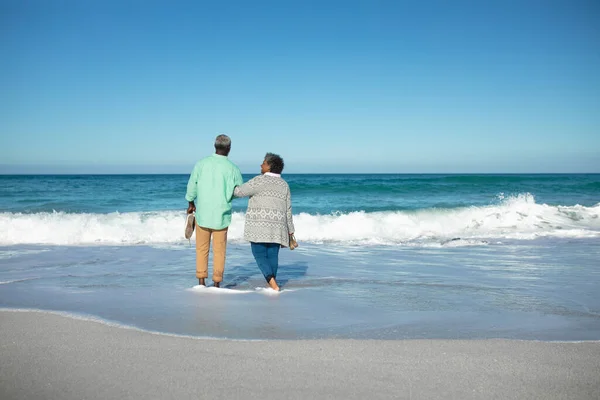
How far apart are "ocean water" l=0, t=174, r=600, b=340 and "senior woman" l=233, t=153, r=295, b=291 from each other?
58cm

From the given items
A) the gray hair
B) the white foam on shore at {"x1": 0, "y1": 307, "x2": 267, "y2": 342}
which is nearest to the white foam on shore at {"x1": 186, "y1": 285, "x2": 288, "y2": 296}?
the white foam on shore at {"x1": 0, "y1": 307, "x2": 267, "y2": 342}

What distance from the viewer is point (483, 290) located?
22.2ft

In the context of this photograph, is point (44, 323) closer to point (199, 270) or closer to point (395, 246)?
point (199, 270)

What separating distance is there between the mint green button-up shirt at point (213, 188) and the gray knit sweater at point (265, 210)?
0.54ft

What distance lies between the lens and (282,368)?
3662 millimetres

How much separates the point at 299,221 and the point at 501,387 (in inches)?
506

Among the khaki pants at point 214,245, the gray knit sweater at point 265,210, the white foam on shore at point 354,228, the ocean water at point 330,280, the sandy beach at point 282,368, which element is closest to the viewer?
the sandy beach at point 282,368

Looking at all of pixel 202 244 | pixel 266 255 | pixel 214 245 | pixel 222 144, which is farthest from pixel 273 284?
pixel 222 144

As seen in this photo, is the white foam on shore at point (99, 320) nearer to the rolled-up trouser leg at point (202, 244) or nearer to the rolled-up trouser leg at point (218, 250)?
the rolled-up trouser leg at point (202, 244)

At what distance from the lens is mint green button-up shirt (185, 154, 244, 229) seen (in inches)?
256

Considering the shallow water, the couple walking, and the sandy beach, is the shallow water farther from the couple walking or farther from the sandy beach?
the couple walking

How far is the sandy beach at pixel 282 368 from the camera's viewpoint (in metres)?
3.25

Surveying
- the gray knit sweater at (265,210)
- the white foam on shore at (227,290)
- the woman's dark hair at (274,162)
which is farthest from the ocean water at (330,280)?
the woman's dark hair at (274,162)

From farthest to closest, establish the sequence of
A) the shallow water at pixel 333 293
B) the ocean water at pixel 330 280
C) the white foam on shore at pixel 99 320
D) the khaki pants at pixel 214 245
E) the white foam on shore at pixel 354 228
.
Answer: the white foam on shore at pixel 354 228, the khaki pants at pixel 214 245, the ocean water at pixel 330 280, the shallow water at pixel 333 293, the white foam on shore at pixel 99 320
